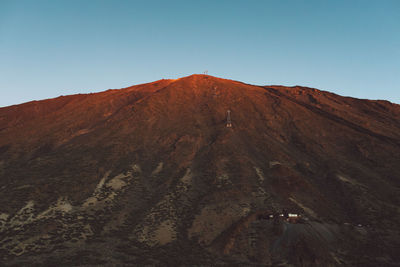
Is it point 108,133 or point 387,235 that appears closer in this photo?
point 387,235

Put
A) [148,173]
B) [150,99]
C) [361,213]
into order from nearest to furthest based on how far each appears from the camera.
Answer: [361,213] < [148,173] < [150,99]

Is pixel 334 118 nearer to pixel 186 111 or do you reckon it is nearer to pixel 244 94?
pixel 244 94

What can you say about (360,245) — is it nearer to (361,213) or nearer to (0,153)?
(361,213)

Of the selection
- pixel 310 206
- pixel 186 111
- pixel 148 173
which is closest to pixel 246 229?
pixel 310 206

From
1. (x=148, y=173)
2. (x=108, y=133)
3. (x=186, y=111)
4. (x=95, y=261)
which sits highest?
(x=186, y=111)

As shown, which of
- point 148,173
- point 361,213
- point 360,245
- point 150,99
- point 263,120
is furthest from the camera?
point 150,99

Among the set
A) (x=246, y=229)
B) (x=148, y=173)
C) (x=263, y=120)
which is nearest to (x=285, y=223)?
(x=246, y=229)

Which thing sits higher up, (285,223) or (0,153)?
(0,153)
